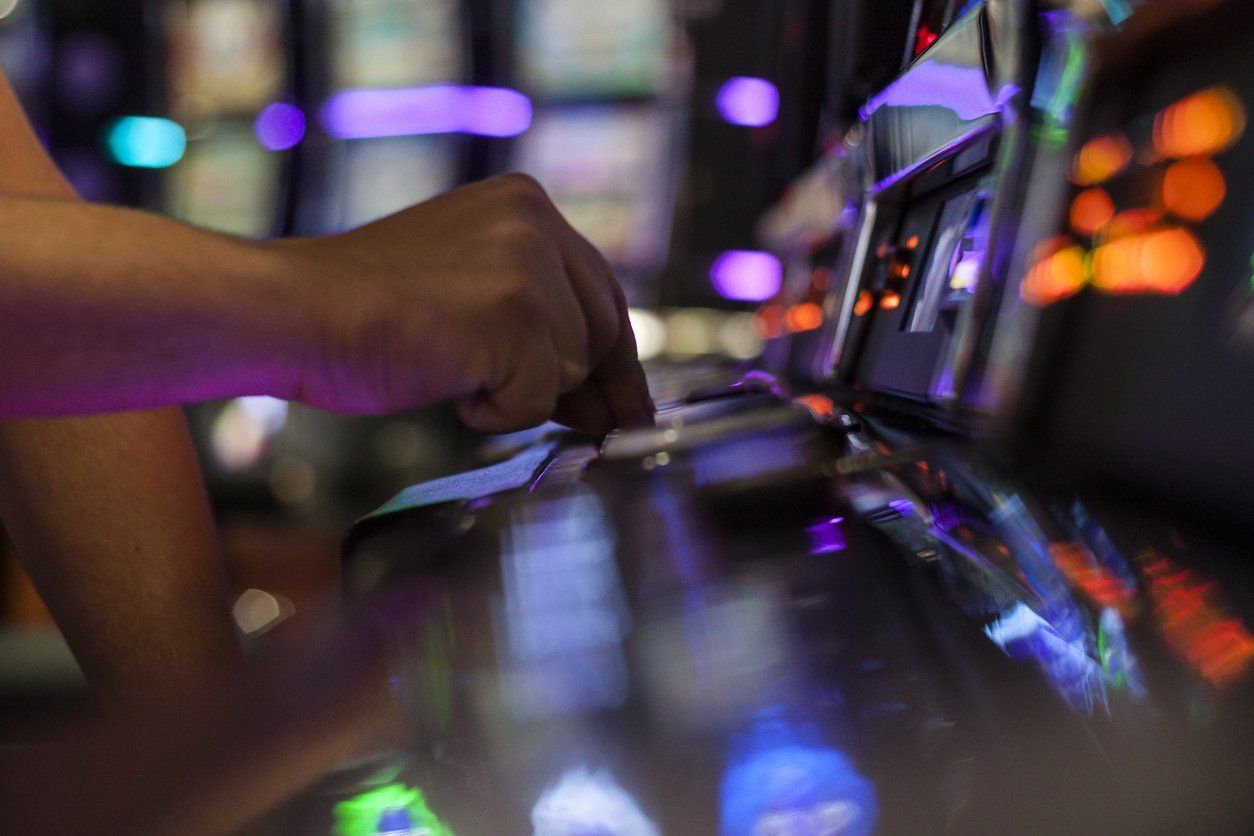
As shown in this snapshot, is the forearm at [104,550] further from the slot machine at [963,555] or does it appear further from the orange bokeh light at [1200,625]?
the orange bokeh light at [1200,625]

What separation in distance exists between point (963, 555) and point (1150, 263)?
0.50ft

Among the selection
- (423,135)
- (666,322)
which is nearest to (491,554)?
(666,322)

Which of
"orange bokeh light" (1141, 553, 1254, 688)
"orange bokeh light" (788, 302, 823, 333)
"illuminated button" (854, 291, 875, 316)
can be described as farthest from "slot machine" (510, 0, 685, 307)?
"orange bokeh light" (1141, 553, 1254, 688)

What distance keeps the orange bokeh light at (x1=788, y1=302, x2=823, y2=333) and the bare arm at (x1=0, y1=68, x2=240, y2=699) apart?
0.62m

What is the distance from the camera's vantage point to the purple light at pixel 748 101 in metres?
3.34

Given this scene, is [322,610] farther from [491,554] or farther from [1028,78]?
[1028,78]

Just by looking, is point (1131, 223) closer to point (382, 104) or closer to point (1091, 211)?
point (1091, 211)

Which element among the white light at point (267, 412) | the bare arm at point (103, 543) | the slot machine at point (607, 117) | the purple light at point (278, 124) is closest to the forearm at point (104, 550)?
the bare arm at point (103, 543)

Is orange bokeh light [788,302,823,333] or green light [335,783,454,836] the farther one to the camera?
orange bokeh light [788,302,823,333]

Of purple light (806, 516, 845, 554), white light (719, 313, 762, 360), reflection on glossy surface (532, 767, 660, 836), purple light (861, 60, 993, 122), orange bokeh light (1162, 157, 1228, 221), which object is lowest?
white light (719, 313, 762, 360)

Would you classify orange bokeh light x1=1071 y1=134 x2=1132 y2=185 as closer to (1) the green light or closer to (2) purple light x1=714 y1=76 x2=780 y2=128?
(1) the green light

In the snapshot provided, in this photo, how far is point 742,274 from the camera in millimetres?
3273

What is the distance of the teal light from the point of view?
4.07 m

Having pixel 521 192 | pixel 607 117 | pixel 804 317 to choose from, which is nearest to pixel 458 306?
pixel 521 192
